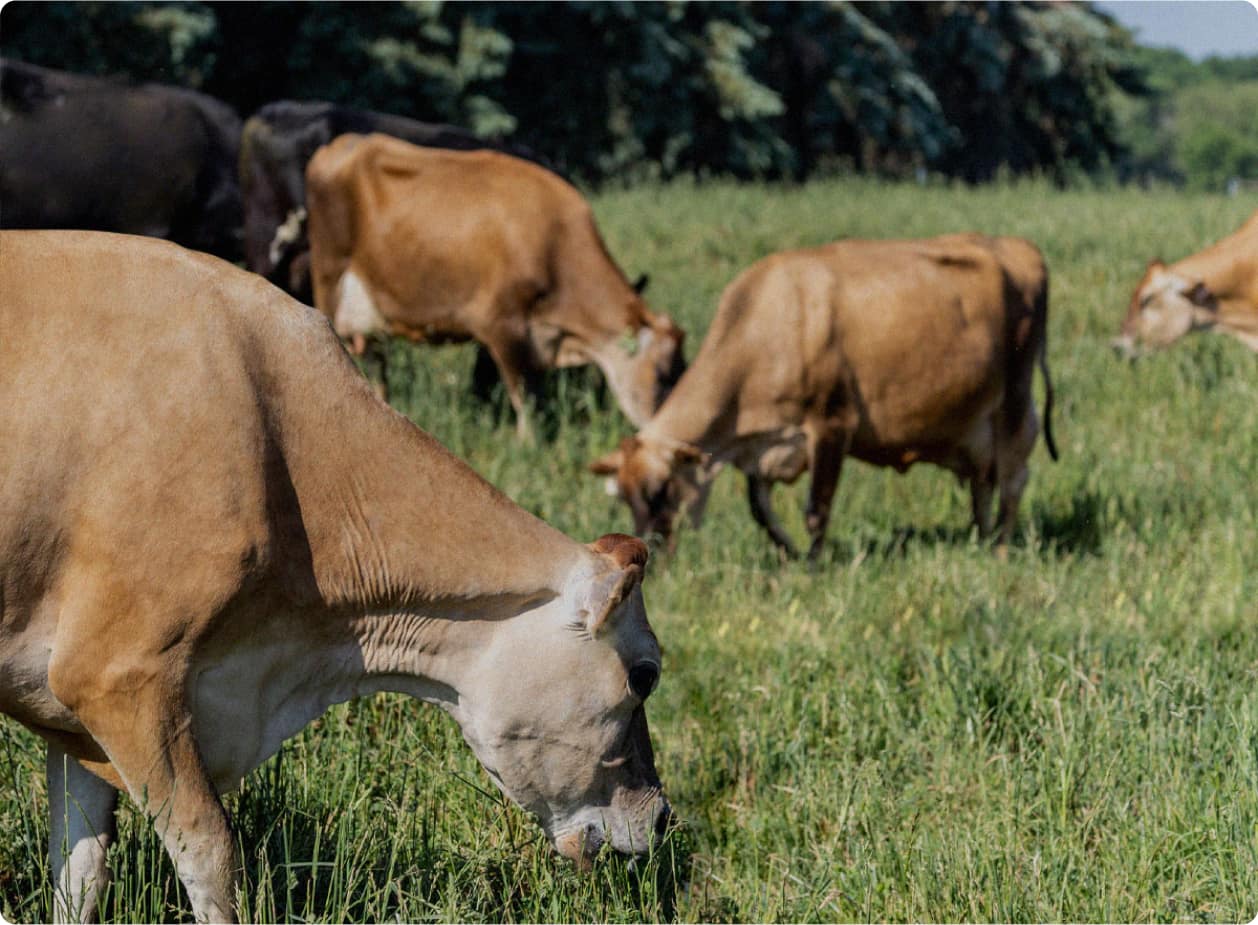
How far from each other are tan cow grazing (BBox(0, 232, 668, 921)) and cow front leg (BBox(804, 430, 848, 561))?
418 cm

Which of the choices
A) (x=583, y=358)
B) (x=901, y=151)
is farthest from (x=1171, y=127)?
(x=583, y=358)

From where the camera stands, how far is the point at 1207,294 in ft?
34.7

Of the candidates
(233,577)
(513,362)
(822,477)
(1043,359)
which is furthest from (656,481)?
(233,577)

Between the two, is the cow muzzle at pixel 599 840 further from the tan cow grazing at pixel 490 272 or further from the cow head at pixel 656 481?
the tan cow grazing at pixel 490 272

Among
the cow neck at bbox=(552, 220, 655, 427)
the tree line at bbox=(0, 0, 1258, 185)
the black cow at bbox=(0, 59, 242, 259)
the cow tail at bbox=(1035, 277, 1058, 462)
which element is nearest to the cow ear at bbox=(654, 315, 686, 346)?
the cow neck at bbox=(552, 220, 655, 427)

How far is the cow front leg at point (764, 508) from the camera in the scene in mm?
8078

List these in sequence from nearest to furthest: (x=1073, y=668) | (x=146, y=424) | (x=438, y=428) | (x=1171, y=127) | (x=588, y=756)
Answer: (x=146, y=424) < (x=588, y=756) < (x=1073, y=668) < (x=438, y=428) < (x=1171, y=127)

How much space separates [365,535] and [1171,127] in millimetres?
A: 124703

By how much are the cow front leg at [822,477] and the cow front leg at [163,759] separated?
194 inches

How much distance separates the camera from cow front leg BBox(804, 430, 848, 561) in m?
8.01

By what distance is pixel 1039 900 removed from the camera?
13.2 feet

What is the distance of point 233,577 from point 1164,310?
8.87 metres

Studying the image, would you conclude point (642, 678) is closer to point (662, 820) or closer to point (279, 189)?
point (662, 820)

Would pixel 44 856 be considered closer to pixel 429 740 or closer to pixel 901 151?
pixel 429 740
